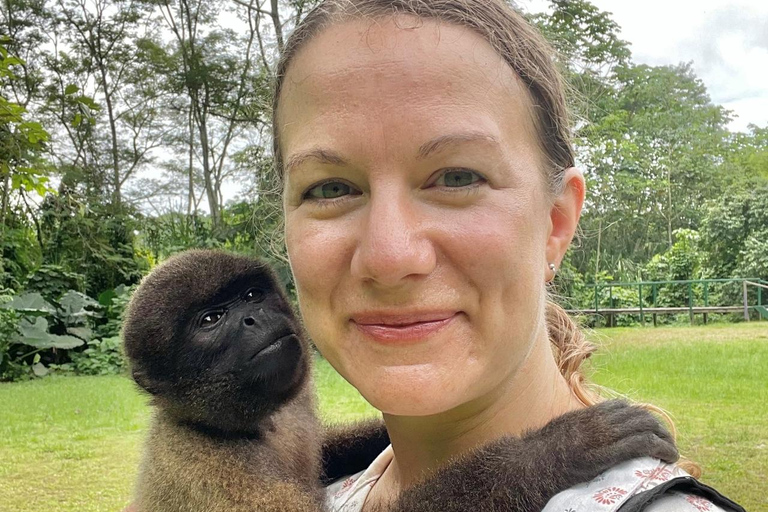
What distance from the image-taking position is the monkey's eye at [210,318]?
1.44 m

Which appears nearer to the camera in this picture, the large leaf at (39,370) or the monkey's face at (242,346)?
the monkey's face at (242,346)

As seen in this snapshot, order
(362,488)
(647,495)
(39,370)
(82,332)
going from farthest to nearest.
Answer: (39,370)
(82,332)
(362,488)
(647,495)

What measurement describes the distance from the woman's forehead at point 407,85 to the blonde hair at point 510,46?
0.02 metres

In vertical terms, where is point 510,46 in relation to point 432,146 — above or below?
above

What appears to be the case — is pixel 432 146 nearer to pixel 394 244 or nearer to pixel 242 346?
pixel 394 244

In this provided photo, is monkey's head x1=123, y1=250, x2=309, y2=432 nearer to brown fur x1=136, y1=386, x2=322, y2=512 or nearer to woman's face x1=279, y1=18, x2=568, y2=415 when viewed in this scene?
brown fur x1=136, y1=386, x2=322, y2=512

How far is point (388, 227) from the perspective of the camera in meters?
0.67

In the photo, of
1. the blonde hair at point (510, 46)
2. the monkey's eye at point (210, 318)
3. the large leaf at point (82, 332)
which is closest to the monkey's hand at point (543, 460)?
the blonde hair at point (510, 46)

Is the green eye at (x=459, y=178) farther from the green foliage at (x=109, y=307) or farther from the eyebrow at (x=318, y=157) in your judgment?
the green foliage at (x=109, y=307)

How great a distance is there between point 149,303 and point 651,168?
198 centimetres

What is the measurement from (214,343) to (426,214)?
2.86 ft

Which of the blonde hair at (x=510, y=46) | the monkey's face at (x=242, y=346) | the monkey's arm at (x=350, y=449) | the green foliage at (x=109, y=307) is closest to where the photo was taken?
the blonde hair at (x=510, y=46)

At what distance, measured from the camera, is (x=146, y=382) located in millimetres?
1462

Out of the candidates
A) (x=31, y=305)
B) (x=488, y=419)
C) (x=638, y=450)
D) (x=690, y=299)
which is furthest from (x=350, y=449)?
(x=31, y=305)
